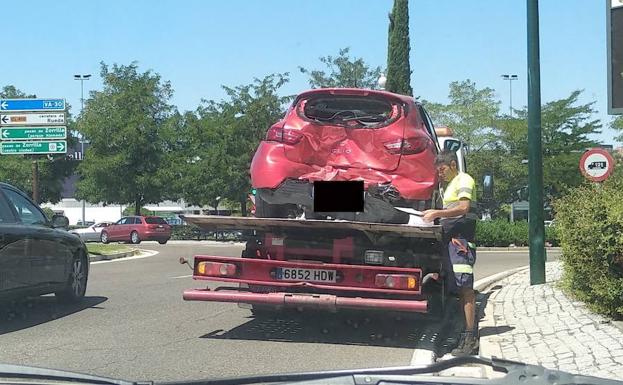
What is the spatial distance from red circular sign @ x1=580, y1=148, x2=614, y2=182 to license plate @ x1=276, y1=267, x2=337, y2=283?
6.63 m

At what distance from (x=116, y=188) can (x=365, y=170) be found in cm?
3175

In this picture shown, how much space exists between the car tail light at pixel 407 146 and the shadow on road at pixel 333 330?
204cm

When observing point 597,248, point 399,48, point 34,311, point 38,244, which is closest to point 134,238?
point 399,48

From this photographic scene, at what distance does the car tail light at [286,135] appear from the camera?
7.72 meters

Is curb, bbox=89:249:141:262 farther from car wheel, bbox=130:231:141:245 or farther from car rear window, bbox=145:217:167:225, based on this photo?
car wheel, bbox=130:231:141:245

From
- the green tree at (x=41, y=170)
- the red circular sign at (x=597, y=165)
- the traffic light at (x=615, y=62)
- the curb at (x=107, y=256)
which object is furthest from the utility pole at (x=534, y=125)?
the green tree at (x=41, y=170)

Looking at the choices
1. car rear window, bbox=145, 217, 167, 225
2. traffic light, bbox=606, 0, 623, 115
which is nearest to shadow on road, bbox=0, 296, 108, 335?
traffic light, bbox=606, 0, 623, 115

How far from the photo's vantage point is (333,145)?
775 centimetres

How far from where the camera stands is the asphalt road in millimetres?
6059

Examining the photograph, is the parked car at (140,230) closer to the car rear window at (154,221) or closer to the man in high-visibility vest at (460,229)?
the car rear window at (154,221)

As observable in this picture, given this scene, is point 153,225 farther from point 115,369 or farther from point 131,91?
point 115,369

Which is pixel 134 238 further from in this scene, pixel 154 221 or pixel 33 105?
pixel 33 105

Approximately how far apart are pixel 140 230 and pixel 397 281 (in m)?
29.2

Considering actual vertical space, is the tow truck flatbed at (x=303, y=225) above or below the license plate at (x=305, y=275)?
above
